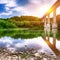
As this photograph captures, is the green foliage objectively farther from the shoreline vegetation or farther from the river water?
the river water

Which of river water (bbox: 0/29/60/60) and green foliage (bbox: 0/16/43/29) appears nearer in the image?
river water (bbox: 0/29/60/60)

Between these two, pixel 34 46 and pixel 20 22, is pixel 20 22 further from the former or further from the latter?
pixel 34 46

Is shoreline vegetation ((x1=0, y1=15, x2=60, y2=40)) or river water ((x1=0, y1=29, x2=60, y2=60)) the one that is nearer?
river water ((x1=0, y1=29, x2=60, y2=60))

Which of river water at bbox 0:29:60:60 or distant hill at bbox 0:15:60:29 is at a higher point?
distant hill at bbox 0:15:60:29

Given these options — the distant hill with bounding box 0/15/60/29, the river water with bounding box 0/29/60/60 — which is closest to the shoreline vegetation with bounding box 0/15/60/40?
the distant hill with bounding box 0/15/60/29

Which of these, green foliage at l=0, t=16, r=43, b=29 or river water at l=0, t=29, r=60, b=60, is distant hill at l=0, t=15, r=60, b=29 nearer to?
green foliage at l=0, t=16, r=43, b=29

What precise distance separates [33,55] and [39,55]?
0.05m

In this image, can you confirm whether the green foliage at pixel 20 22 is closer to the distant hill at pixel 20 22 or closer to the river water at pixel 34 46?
the distant hill at pixel 20 22

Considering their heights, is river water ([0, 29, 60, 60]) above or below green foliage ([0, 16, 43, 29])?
below

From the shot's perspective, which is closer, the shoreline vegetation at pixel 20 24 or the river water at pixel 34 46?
the river water at pixel 34 46

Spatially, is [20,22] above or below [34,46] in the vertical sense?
above

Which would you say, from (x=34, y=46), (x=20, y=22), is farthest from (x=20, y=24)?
(x=34, y=46)

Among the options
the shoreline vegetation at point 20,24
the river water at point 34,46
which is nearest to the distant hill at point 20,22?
the shoreline vegetation at point 20,24

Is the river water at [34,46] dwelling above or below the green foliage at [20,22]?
below
